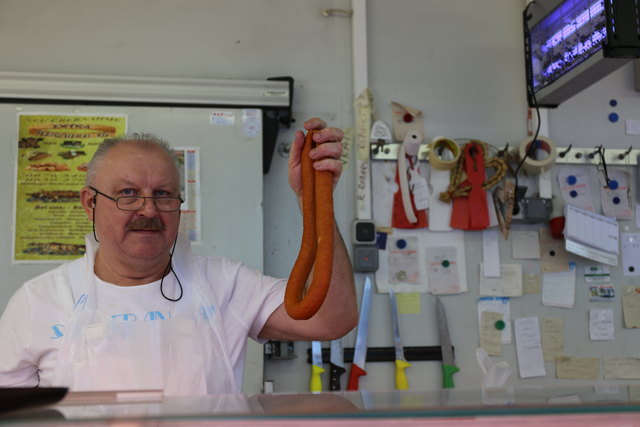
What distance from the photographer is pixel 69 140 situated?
279cm

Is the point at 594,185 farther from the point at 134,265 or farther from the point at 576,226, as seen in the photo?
the point at 134,265

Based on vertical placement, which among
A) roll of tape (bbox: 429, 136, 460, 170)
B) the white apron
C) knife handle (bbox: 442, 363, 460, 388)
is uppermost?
roll of tape (bbox: 429, 136, 460, 170)

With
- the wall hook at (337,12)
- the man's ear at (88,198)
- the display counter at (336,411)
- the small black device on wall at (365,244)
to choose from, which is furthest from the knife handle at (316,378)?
the display counter at (336,411)

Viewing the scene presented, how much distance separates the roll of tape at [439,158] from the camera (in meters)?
2.99

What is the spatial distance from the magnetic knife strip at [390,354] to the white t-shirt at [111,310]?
1.14m

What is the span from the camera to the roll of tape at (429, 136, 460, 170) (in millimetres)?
2992

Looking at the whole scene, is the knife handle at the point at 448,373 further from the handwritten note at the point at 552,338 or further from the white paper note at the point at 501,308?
the handwritten note at the point at 552,338

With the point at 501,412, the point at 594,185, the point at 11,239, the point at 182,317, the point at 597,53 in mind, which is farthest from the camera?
the point at 594,185

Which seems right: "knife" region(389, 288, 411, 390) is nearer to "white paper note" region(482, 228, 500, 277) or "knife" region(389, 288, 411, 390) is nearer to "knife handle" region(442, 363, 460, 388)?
"knife handle" region(442, 363, 460, 388)

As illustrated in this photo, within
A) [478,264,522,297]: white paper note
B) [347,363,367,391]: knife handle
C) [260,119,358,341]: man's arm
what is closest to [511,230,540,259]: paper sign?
[478,264,522,297]: white paper note

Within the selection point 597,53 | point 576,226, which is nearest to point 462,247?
point 576,226

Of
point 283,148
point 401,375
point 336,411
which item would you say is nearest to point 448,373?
point 401,375

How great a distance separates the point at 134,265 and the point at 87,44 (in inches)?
65.6

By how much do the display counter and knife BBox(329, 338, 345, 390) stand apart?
2.02 m
